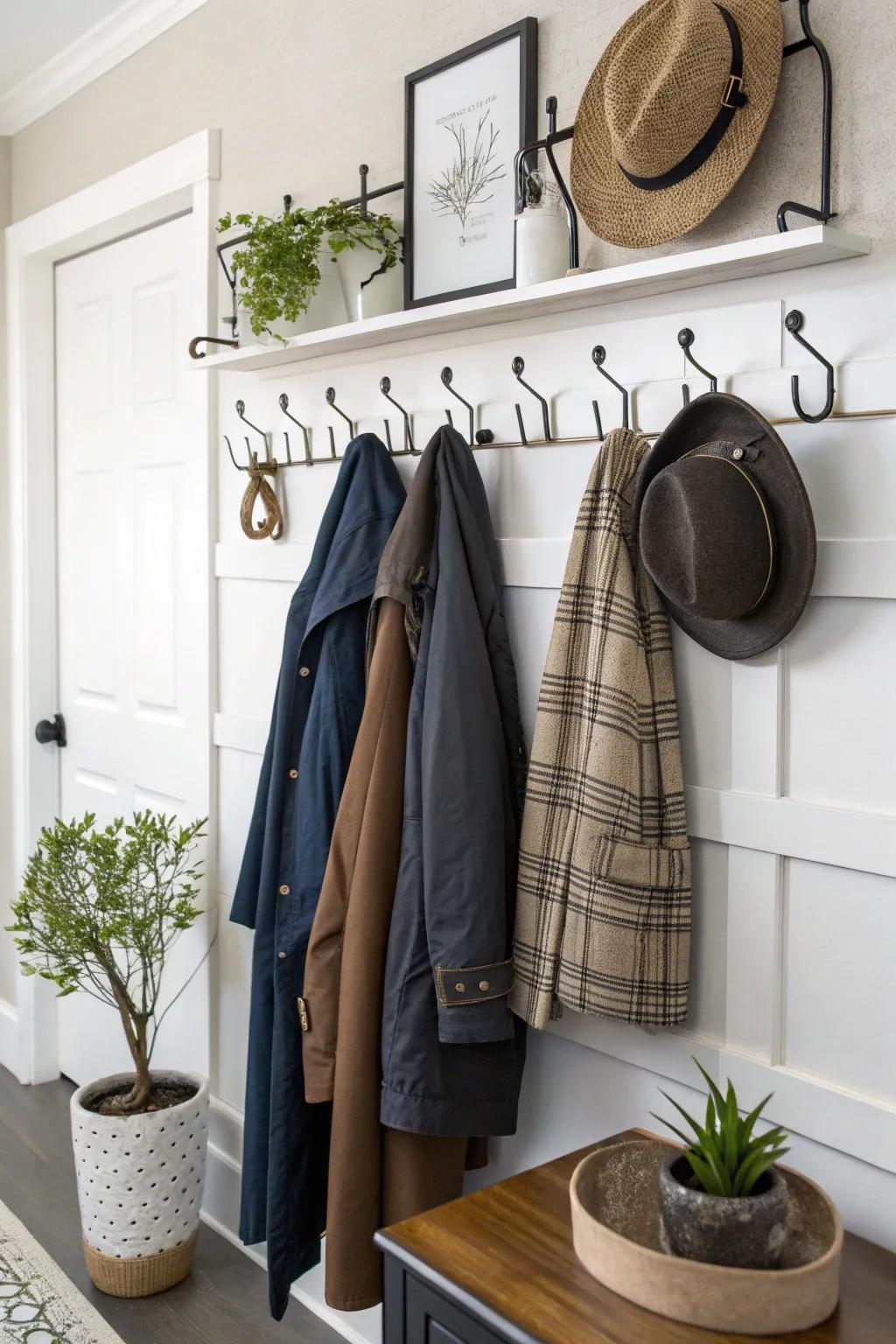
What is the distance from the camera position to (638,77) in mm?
1361

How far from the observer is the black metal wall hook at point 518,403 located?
167 centimetres

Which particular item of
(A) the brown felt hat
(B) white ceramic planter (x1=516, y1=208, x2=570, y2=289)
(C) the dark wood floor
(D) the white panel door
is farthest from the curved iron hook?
(C) the dark wood floor

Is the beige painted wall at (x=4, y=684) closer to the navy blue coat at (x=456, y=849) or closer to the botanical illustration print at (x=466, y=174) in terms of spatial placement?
the botanical illustration print at (x=466, y=174)

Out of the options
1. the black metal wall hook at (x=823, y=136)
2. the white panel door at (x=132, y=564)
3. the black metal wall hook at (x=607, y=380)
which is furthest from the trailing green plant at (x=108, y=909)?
the black metal wall hook at (x=823, y=136)

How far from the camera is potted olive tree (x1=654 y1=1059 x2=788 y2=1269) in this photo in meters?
1.10

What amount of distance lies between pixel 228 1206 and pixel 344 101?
7.06ft

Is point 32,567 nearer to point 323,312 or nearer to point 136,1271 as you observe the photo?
point 323,312

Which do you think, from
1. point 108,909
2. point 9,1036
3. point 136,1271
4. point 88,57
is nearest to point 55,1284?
point 136,1271

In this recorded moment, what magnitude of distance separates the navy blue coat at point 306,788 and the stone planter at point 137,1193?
318 mm

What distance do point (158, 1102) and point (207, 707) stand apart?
0.79 meters

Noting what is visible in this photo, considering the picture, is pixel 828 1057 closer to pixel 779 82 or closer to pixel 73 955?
pixel 779 82

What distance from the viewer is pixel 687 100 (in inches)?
51.9

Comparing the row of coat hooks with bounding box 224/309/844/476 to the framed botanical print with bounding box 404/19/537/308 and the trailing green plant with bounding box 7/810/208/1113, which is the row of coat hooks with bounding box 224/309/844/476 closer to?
the framed botanical print with bounding box 404/19/537/308

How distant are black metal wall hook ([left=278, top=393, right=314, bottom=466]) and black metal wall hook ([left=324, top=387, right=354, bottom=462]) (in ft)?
0.16
